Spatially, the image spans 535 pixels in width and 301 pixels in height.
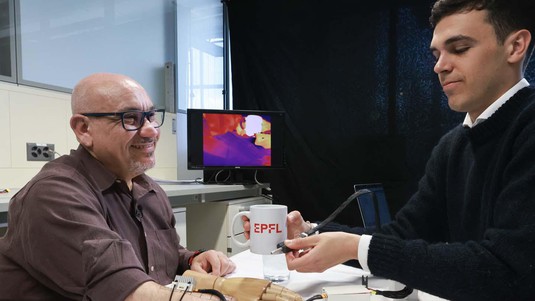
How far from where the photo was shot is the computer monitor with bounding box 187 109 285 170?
2775 mm

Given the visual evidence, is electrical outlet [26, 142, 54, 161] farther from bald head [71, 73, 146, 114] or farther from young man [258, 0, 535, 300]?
young man [258, 0, 535, 300]

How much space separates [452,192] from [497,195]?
208 mm

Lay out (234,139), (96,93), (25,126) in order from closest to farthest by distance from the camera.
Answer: (96,93) → (25,126) → (234,139)

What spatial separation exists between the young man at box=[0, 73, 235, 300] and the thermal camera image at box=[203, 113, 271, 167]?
1404 mm

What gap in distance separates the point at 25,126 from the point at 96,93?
1.40 m

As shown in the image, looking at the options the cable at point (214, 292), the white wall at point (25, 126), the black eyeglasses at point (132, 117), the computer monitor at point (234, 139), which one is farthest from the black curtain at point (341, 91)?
the cable at point (214, 292)

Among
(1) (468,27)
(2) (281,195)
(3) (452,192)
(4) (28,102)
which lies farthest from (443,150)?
(2) (281,195)

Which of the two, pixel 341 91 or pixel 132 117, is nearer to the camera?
pixel 132 117

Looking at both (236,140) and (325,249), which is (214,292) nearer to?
(325,249)

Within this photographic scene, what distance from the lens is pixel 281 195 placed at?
A: 3.62 m

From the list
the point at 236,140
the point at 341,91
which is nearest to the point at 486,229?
the point at 236,140

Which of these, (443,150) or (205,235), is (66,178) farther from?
(205,235)

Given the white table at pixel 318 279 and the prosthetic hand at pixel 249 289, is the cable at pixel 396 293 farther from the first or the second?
the prosthetic hand at pixel 249 289

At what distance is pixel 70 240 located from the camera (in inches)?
32.6
